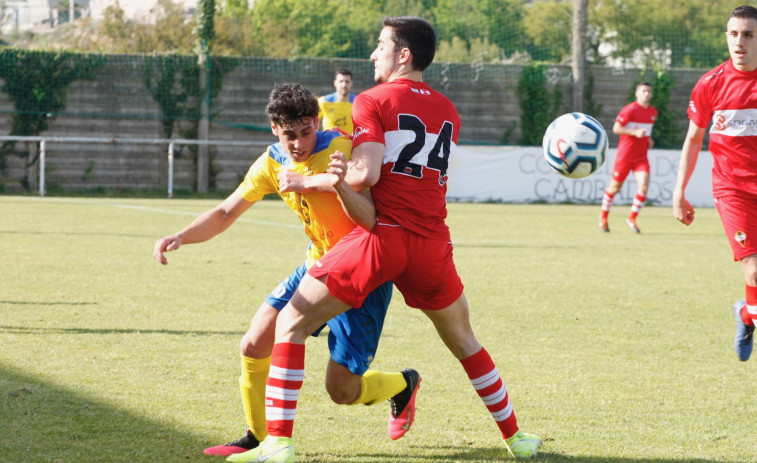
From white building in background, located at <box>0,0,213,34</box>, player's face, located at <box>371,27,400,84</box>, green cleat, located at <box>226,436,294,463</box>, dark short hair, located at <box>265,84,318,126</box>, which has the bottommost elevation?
green cleat, located at <box>226,436,294,463</box>

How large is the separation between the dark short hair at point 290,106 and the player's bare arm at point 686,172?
117 inches

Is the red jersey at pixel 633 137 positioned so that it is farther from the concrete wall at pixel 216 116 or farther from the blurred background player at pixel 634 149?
the concrete wall at pixel 216 116

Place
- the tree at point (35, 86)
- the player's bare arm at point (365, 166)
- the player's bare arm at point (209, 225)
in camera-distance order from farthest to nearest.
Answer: the tree at point (35, 86), the player's bare arm at point (209, 225), the player's bare arm at point (365, 166)

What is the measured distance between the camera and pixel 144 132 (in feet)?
75.8

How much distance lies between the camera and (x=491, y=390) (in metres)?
4.02

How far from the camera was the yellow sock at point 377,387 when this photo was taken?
4.21 m

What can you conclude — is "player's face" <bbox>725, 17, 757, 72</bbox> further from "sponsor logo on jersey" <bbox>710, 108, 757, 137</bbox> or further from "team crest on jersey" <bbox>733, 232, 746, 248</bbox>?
"team crest on jersey" <bbox>733, 232, 746, 248</bbox>

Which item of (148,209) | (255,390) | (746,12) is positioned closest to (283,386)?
(255,390)

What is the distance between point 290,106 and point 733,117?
3365 mm

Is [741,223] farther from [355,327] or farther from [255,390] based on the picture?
[255,390]

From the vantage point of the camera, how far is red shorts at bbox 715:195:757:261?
5.84 meters

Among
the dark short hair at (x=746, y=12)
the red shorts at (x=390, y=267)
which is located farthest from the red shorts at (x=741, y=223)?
the red shorts at (x=390, y=267)

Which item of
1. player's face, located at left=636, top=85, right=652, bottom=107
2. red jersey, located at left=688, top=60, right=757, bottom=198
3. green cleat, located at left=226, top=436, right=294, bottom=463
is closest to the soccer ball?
red jersey, located at left=688, top=60, right=757, bottom=198

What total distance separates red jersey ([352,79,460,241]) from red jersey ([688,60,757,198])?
9.11 ft
